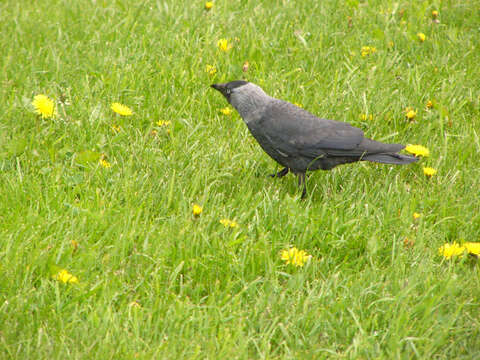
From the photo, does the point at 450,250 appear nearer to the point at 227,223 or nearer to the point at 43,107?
the point at 227,223

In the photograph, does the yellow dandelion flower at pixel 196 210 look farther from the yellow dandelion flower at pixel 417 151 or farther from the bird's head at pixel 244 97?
the yellow dandelion flower at pixel 417 151

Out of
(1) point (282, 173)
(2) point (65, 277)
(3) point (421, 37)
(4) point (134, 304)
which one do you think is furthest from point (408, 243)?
(3) point (421, 37)

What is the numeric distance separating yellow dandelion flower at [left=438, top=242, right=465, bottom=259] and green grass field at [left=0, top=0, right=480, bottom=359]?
0.16ft

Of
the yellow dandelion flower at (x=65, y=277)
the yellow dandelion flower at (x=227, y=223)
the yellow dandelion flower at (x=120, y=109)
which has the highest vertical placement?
the yellow dandelion flower at (x=120, y=109)

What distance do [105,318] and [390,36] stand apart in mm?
4212

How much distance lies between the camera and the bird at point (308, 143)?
3994mm

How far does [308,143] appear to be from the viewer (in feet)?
13.3

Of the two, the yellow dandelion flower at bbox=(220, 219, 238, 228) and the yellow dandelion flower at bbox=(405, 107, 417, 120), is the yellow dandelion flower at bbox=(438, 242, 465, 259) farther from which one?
the yellow dandelion flower at bbox=(405, 107, 417, 120)

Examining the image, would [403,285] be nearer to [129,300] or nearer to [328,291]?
[328,291]

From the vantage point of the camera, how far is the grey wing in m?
4.00

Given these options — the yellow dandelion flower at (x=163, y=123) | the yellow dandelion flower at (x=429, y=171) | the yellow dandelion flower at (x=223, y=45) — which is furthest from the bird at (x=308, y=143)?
the yellow dandelion flower at (x=223, y=45)

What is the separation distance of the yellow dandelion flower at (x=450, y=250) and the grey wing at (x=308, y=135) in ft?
2.94

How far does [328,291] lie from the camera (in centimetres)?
299

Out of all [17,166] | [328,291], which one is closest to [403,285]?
[328,291]
